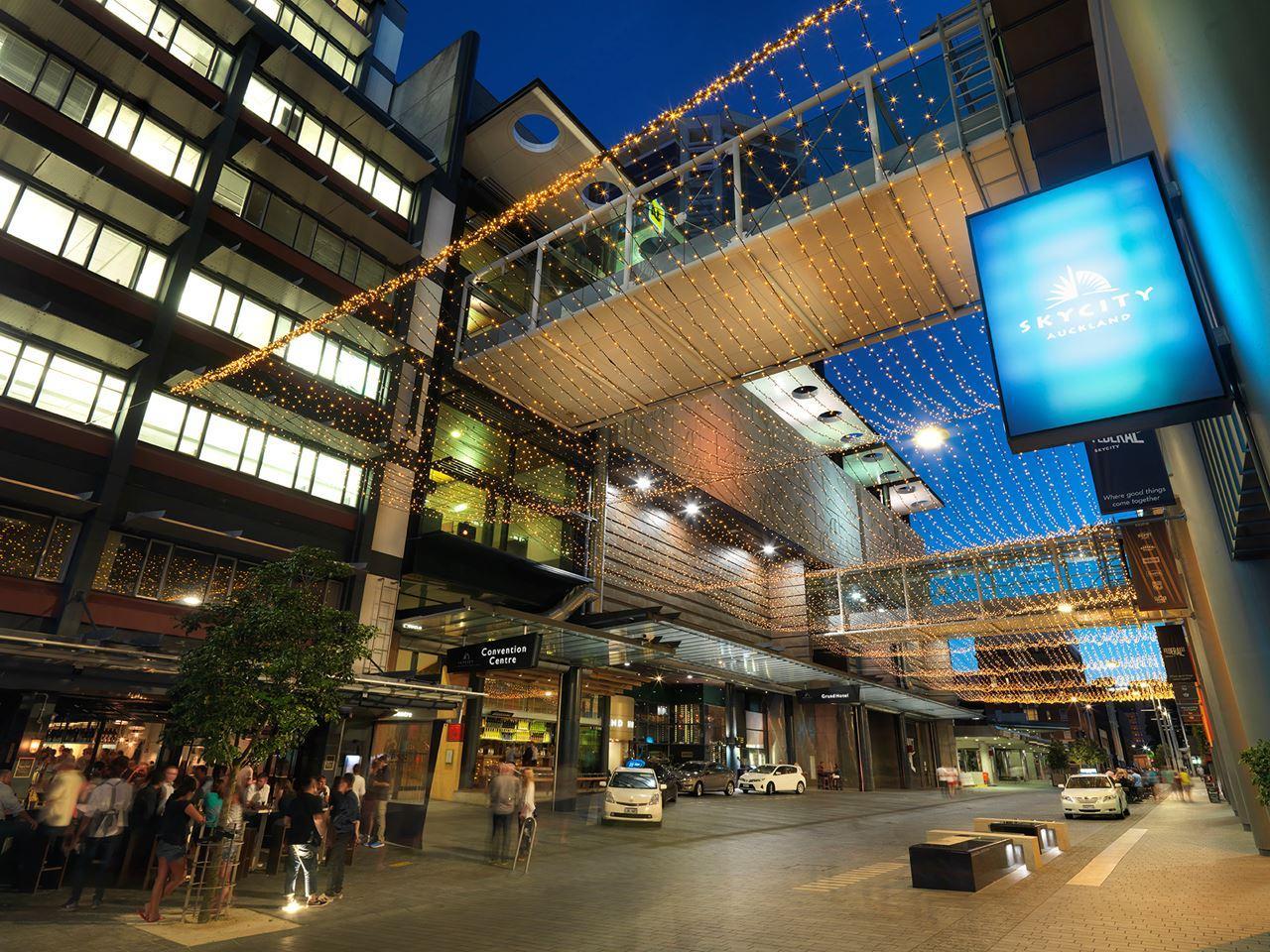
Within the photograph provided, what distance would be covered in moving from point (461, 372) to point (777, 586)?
76.9 feet

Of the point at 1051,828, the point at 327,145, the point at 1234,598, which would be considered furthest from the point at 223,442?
the point at 1234,598

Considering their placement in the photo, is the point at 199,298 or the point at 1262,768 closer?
the point at 1262,768

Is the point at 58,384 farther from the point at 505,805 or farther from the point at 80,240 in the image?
the point at 505,805

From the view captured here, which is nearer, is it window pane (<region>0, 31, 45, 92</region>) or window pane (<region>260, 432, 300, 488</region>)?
window pane (<region>0, 31, 45, 92</region>)

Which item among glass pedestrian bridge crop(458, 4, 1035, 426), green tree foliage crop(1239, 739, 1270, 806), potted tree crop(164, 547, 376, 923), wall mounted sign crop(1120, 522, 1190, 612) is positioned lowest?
green tree foliage crop(1239, 739, 1270, 806)

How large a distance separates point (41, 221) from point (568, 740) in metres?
19.4

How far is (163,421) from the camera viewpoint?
16.5 m

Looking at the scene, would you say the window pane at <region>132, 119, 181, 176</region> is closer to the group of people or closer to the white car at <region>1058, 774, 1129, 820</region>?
the group of people

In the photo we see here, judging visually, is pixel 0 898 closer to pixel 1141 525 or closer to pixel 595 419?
pixel 595 419

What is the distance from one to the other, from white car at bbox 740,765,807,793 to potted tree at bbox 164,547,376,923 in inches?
1033

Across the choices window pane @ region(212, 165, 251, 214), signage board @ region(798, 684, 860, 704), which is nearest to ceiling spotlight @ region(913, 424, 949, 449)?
window pane @ region(212, 165, 251, 214)

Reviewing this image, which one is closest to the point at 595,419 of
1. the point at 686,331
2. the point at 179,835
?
the point at 686,331

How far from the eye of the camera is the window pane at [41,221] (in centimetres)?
1527

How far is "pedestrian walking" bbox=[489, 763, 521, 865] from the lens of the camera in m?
12.3
